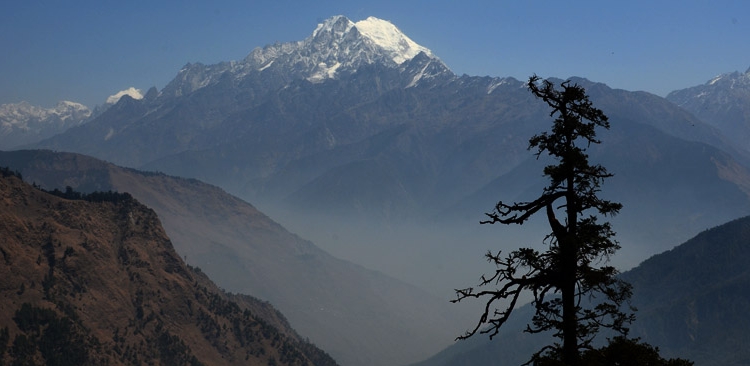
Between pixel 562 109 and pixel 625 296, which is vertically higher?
pixel 562 109

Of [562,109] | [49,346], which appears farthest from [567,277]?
[49,346]

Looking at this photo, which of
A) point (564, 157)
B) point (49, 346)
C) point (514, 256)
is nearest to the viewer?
point (514, 256)

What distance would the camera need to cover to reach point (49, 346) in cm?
18862

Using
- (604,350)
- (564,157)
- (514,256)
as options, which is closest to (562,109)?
(564,157)

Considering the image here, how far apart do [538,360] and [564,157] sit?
5.05 m

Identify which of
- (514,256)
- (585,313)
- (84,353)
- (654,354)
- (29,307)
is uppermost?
(29,307)

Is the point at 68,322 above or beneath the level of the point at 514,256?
above

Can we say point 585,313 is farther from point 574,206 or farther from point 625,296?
point 574,206

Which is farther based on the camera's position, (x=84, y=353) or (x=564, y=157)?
(x=84, y=353)

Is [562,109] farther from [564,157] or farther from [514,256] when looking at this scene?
[514,256]

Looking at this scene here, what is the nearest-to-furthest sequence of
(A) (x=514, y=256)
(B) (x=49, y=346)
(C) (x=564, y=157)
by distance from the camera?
1. (A) (x=514, y=256)
2. (C) (x=564, y=157)
3. (B) (x=49, y=346)

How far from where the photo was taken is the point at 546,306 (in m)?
19.7

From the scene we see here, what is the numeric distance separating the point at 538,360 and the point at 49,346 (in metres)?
190

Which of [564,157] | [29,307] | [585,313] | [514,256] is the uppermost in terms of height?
[29,307]
